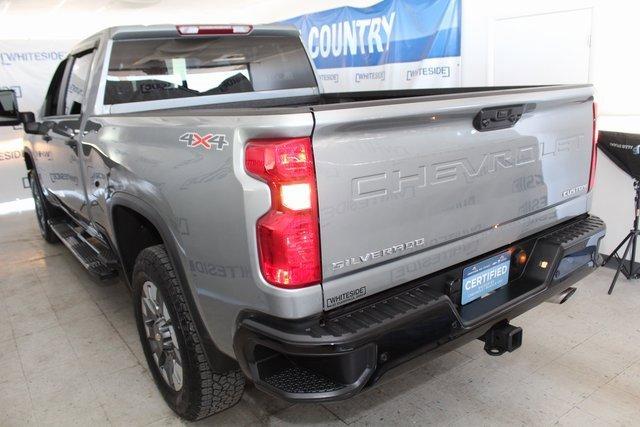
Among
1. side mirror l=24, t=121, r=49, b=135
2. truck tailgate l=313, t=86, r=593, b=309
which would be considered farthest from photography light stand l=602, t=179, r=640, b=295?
side mirror l=24, t=121, r=49, b=135

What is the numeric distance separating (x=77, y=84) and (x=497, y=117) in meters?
2.75

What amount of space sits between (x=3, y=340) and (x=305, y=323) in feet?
9.27

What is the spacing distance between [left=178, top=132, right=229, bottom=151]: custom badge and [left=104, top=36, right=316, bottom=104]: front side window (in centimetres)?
134

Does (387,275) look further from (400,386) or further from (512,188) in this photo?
(400,386)

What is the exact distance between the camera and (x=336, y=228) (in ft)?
5.08

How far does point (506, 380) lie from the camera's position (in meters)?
2.65

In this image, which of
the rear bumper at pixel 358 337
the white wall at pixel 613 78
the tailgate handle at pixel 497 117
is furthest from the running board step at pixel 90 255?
the white wall at pixel 613 78

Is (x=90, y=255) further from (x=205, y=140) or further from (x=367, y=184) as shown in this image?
(x=367, y=184)

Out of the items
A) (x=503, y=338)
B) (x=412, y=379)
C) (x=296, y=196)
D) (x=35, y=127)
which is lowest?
(x=412, y=379)

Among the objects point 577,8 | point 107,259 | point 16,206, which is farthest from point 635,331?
point 16,206

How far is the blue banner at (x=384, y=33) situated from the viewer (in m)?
5.30

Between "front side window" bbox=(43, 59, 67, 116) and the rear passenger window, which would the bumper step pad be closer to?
the rear passenger window

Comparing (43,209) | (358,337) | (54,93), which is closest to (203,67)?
(54,93)

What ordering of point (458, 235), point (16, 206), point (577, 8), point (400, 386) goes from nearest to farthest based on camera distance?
point (458, 235) → point (400, 386) → point (577, 8) → point (16, 206)
